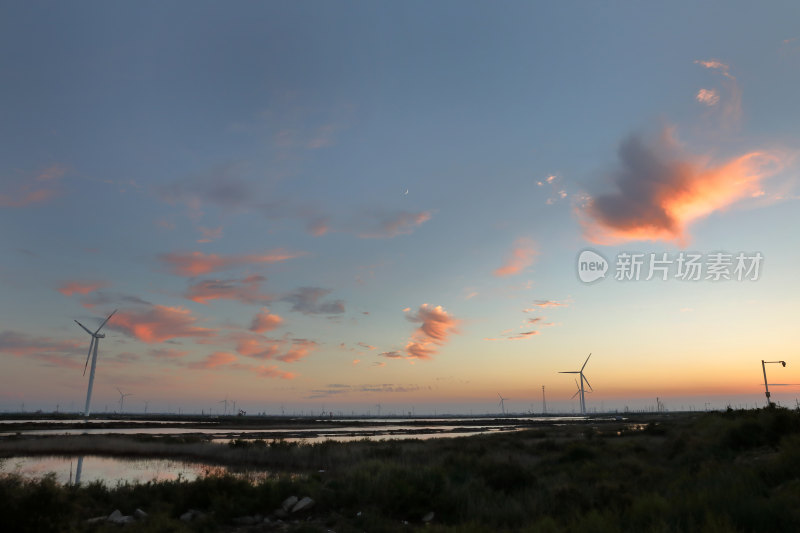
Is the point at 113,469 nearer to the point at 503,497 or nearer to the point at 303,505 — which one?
the point at 303,505

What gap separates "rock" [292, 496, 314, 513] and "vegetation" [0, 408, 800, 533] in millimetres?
205

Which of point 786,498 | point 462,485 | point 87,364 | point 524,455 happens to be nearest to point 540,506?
point 462,485

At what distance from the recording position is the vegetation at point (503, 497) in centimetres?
1191

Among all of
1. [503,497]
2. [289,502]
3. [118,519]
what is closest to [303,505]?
[289,502]

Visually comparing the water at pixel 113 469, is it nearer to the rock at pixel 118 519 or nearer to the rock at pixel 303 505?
the rock at pixel 303 505

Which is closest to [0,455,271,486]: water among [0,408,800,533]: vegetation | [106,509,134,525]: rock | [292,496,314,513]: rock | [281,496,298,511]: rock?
[0,408,800,533]: vegetation

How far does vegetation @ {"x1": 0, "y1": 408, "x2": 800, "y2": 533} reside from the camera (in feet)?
39.1

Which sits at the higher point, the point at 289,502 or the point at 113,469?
the point at 289,502

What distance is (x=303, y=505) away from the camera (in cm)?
1778

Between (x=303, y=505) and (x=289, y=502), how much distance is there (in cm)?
76

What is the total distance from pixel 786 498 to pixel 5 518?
20.1m

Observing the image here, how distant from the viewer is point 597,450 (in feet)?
111

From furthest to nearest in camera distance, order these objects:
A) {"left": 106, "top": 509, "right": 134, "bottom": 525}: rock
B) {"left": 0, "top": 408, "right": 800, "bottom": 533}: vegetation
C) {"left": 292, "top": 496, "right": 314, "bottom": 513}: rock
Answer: {"left": 292, "top": 496, "right": 314, "bottom": 513}: rock → {"left": 106, "top": 509, "right": 134, "bottom": 525}: rock → {"left": 0, "top": 408, "right": 800, "bottom": 533}: vegetation

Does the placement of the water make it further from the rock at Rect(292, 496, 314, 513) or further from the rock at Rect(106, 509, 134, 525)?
the rock at Rect(106, 509, 134, 525)
